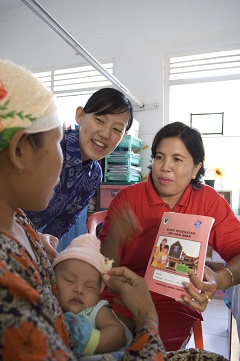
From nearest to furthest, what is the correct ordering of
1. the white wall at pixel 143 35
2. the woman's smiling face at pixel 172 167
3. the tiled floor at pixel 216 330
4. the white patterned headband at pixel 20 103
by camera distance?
the white patterned headband at pixel 20 103 → the woman's smiling face at pixel 172 167 → the tiled floor at pixel 216 330 → the white wall at pixel 143 35

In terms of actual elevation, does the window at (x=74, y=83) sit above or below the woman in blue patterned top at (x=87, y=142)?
above

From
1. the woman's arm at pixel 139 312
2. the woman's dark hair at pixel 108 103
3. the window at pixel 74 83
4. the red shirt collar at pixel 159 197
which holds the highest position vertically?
the window at pixel 74 83

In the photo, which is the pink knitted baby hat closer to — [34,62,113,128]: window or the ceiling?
[34,62,113,128]: window

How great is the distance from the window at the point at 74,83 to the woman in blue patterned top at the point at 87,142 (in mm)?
3067

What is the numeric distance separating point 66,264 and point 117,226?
1.80ft

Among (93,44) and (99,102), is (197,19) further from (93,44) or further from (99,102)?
(99,102)

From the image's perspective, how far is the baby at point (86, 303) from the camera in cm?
92

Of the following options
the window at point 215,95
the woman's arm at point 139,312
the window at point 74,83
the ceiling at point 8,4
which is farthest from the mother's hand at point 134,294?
the ceiling at point 8,4

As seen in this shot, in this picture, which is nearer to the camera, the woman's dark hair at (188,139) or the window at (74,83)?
the woman's dark hair at (188,139)

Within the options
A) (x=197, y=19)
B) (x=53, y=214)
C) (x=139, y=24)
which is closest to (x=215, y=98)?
(x=197, y=19)

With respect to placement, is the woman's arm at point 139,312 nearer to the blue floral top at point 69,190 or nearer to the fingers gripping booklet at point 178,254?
the fingers gripping booklet at point 178,254

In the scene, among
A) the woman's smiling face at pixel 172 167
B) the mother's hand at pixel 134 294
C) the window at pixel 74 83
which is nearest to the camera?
the mother's hand at pixel 134 294

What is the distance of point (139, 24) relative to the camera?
4406 mm

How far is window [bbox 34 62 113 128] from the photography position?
4.77 meters
